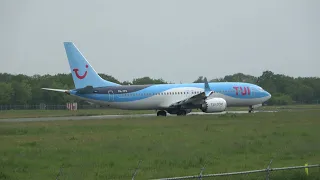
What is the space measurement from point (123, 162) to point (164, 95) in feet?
123

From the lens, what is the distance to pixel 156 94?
59656 millimetres

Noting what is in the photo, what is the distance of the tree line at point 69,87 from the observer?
115125 mm

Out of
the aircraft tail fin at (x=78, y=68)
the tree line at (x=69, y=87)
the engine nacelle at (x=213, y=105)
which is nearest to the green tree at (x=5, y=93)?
the tree line at (x=69, y=87)

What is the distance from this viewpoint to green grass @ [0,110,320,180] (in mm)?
20478

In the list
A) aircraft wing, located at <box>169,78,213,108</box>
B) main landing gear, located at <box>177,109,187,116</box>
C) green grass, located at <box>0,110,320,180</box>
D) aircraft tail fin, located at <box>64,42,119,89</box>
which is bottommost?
green grass, located at <box>0,110,320,180</box>

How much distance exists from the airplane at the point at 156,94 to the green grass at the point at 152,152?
2040cm

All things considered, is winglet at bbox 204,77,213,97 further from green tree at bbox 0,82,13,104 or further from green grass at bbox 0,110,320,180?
A: green tree at bbox 0,82,13,104

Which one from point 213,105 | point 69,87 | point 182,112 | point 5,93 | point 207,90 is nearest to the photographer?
point 213,105

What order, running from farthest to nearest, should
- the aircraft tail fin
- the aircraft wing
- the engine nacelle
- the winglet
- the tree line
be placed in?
the tree line < the winglet < the aircraft wing < the engine nacelle < the aircraft tail fin

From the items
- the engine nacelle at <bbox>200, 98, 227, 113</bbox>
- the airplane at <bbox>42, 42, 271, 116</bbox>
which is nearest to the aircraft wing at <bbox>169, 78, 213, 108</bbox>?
the airplane at <bbox>42, 42, 271, 116</bbox>

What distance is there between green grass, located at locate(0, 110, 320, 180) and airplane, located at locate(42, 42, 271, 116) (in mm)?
20403

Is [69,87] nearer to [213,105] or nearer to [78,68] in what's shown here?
[78,68]

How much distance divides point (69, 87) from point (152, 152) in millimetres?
104444

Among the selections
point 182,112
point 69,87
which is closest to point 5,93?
point 69,87
